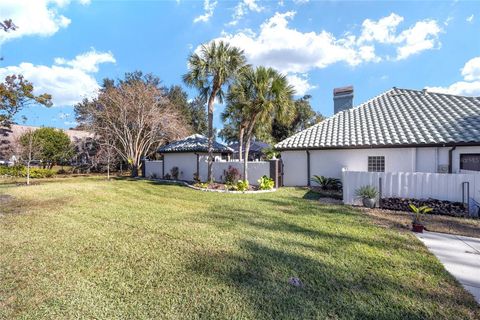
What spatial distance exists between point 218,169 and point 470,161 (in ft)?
41.3

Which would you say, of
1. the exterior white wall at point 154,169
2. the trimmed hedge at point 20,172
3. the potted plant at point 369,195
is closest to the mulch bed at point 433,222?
the potted plant at point 369,195

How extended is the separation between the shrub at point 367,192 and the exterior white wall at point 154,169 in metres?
15.8

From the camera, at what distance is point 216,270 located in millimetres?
Answer: 3754

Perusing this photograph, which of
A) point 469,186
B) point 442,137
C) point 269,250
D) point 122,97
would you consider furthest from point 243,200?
point 122,97

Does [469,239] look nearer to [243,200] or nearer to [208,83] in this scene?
[243,200]

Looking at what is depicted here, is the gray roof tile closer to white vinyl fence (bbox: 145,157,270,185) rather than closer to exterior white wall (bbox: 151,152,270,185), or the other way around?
white vinyl fence (bbox: 145,157,270,185)

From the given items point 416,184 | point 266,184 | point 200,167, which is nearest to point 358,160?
point 416,184

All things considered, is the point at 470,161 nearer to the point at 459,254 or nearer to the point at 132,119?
the point at 459,254

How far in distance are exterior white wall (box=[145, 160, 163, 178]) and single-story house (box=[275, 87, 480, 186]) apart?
11.2 meters

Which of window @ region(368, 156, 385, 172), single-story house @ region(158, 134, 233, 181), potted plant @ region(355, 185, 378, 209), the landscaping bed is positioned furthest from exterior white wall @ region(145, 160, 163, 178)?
the landscaping bed

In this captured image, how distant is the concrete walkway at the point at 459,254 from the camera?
358cm

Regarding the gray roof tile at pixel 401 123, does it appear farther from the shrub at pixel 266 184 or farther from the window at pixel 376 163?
the shrub at pixel 266 184

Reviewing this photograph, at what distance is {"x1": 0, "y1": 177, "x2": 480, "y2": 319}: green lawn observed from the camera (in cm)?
287

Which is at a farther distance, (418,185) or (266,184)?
(266,184)
